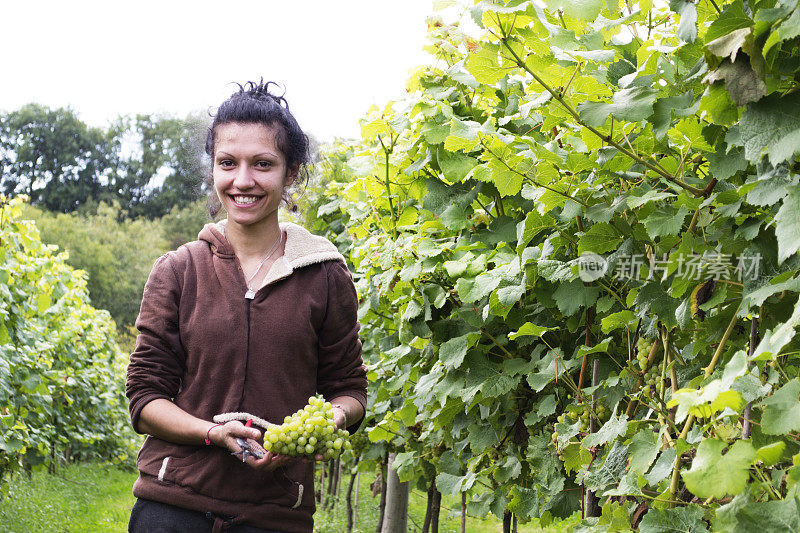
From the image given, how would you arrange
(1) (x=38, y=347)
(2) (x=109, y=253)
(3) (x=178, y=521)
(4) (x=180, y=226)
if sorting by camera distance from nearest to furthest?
(3) (x=178, y=521) → (1) (x=38, y=347) → (2) (x=109, y=253) → (4) (x=180, y=226)

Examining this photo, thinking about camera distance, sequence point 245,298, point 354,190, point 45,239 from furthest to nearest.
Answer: point 45,239 < point 354,190 < point 245,298

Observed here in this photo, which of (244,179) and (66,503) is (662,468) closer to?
(244,179)

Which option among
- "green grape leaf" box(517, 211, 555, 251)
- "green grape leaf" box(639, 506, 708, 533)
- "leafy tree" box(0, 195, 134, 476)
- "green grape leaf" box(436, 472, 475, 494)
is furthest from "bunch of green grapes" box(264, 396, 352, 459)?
"leafy tree" box(0, 195, 134, 476)

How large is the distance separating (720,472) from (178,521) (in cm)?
147

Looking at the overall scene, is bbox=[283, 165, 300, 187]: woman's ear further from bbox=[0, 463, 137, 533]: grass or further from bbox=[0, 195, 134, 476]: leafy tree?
bbox=[0, 463, 137, 533]: grass

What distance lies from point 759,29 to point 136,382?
1703 mm

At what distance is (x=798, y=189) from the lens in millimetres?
1236

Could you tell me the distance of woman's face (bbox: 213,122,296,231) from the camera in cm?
233

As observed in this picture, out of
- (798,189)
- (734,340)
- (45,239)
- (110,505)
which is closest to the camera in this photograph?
(798,189)

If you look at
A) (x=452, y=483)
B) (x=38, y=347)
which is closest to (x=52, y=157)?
(x=38, y=347)

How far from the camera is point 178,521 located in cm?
216

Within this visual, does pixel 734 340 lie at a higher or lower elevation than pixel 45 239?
lower

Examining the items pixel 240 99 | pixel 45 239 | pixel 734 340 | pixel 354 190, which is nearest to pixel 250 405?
pixel 240 99

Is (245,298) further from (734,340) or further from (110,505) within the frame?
(110,505)
